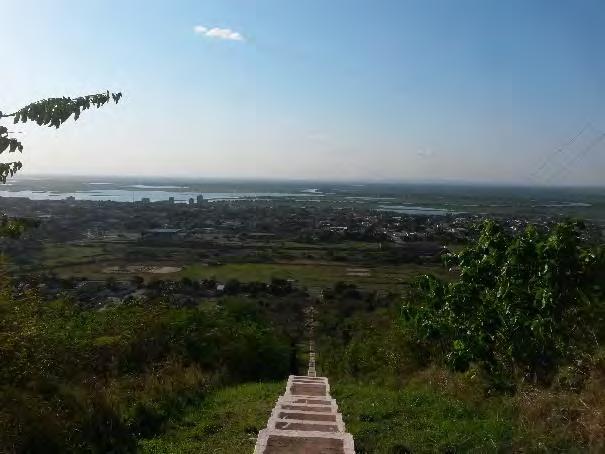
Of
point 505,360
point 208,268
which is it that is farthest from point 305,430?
point 208,268

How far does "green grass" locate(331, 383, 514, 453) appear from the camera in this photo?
188 inches

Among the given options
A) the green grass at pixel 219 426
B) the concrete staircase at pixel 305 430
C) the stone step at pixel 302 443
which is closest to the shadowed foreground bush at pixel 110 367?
the green grass at pixel 219 426

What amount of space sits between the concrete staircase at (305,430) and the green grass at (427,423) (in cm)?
24

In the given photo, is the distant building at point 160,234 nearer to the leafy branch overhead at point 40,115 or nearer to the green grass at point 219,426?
the green grass at point 219,426

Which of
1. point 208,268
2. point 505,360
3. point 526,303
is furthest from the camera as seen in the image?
point 208,268

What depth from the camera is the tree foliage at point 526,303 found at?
6.25 m

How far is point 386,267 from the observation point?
53.0 metres

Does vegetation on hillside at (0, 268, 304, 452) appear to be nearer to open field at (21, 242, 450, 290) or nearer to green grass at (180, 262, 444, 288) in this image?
open field at (21, 242, 450, 290)

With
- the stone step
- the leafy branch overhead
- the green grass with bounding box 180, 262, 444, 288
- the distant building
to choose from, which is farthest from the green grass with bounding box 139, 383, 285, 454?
the distant building

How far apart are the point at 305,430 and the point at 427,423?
1.38m

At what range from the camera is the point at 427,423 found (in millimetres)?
5574

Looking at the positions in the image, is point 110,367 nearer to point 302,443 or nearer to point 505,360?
point 302,443

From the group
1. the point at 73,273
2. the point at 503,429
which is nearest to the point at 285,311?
the point at 73,273

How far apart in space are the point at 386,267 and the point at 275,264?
10399 millimetres
